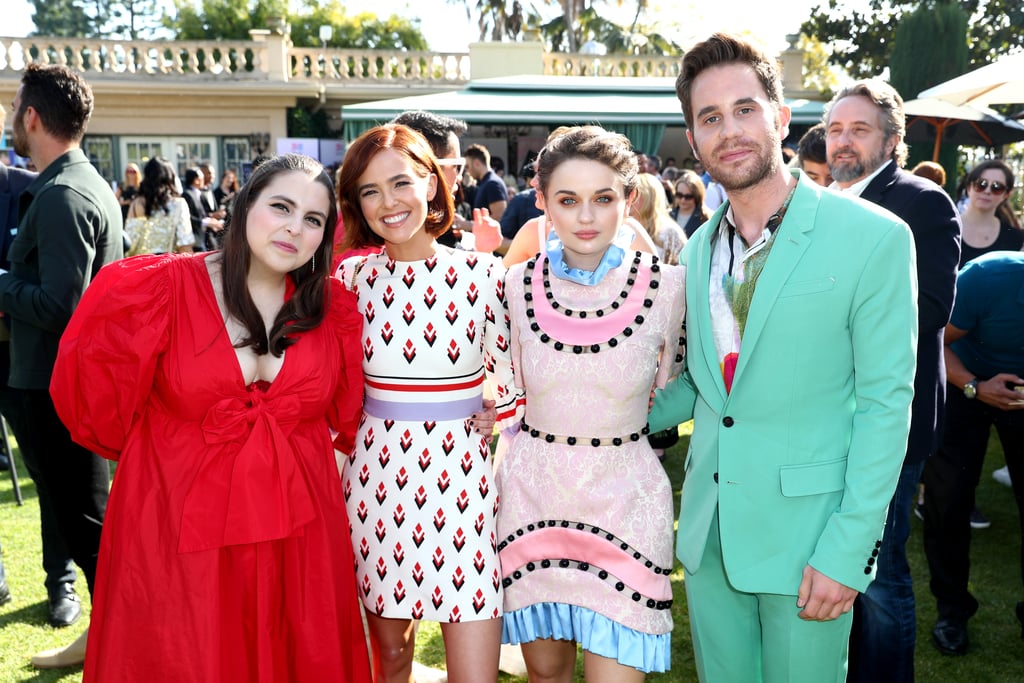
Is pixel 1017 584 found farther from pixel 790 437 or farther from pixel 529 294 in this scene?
pixel 529 294

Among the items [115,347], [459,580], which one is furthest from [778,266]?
[115,347]

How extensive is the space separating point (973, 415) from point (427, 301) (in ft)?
8.35

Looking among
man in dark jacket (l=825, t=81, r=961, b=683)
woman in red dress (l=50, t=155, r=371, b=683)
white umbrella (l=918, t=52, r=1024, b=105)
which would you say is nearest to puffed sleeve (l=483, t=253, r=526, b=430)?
woman in red dress (l=50, t=155, r=371, b=683)

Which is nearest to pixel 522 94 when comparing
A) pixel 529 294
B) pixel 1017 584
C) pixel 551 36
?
pixel 1017 584

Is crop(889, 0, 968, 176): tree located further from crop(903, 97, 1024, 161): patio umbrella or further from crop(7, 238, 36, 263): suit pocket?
crop(7, 238, 36, 263): suit pocket

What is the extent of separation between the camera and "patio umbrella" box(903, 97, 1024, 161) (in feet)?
33.7

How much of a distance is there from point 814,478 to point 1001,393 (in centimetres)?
187

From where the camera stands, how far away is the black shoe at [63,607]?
13.1 feet

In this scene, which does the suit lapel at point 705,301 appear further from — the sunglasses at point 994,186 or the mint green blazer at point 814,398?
the sunglasses at point 994,186

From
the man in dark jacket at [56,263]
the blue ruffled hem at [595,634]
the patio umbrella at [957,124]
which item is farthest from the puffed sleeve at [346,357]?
the patio umbrella at [957,124]

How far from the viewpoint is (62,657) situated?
362 cm

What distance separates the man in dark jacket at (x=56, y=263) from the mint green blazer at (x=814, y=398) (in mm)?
2462

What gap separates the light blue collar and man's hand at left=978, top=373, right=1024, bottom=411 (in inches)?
75.3

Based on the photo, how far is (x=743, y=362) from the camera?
2.17m
